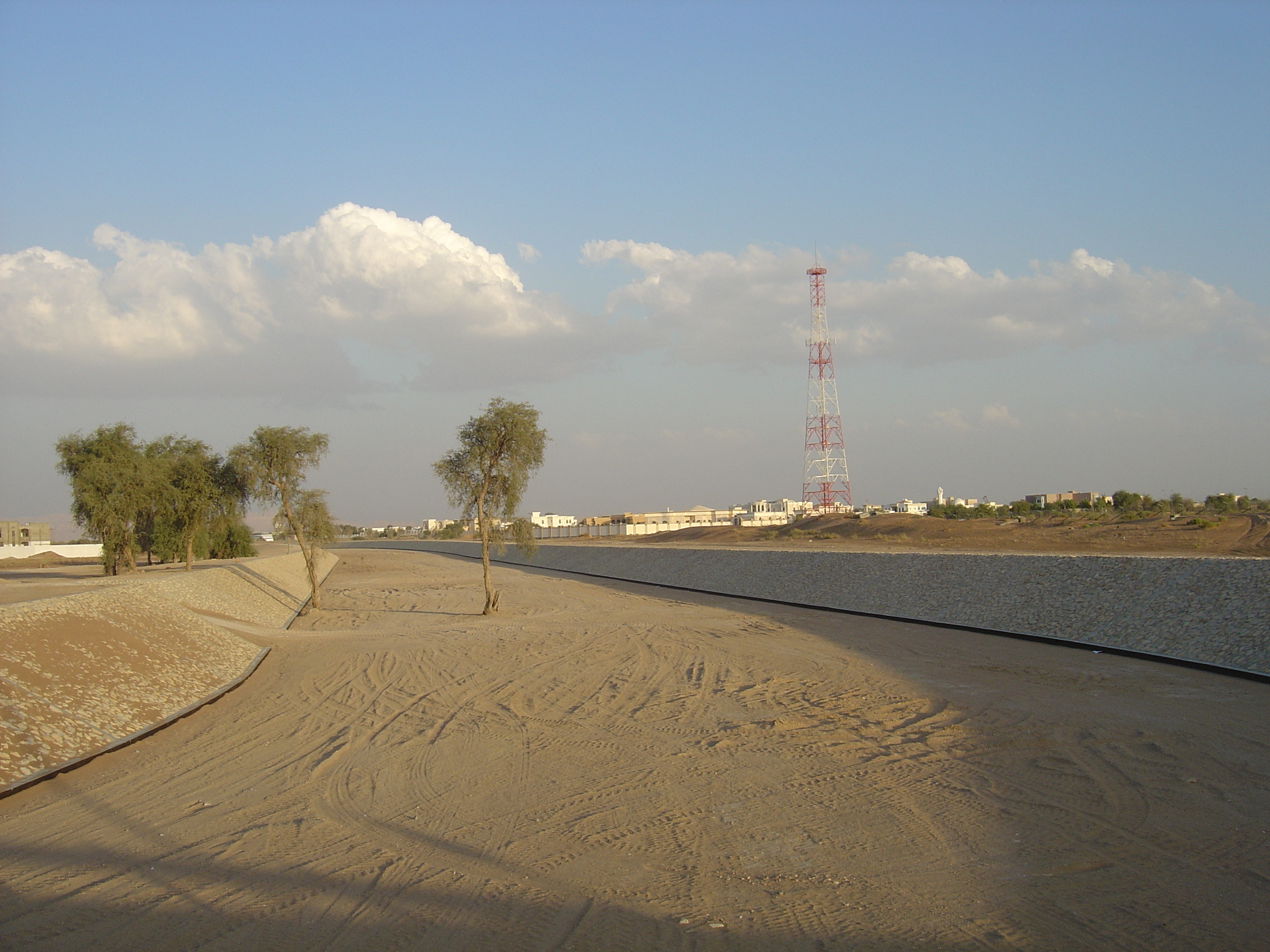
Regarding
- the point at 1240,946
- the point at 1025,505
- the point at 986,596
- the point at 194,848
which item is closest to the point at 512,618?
the point at 986,596

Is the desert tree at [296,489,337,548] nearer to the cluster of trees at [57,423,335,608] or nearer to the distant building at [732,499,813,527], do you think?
the cluster of trees at [57,423,335,608]

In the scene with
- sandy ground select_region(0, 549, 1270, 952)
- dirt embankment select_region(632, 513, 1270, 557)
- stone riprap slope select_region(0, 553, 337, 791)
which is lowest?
sandy ground select_region(0, 549, 1270, 952)

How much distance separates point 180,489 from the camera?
3525cm

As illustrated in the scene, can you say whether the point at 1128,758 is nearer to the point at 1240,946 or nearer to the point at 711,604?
the point at 1240,946

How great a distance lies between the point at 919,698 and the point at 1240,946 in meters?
7.22

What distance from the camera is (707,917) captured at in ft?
17.4

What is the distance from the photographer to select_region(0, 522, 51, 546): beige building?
81.1 metres

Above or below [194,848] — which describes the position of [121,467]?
above

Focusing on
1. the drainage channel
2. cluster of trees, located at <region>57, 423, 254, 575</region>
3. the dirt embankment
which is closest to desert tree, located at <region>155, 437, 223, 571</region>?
cluster of trees, located at <region>57, 423, 254, 575</region>

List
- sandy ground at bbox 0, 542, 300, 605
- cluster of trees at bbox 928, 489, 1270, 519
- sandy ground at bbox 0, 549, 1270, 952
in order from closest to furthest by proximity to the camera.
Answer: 1. sandy ground at bbox 0, 549, 1270, 952
2. sandy ground at bbox 0, 542, 300, 605
3. cluster of trees at bbox 928, 489, 1270, 519

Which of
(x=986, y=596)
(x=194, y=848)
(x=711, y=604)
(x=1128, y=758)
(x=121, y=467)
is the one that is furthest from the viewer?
(x=121, y=467)

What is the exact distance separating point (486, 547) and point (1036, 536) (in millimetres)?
30639

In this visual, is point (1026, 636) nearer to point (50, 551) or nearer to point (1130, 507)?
point (1130, 507)

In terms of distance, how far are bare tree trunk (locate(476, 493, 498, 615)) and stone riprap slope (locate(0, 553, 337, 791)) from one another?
741 centimetres
